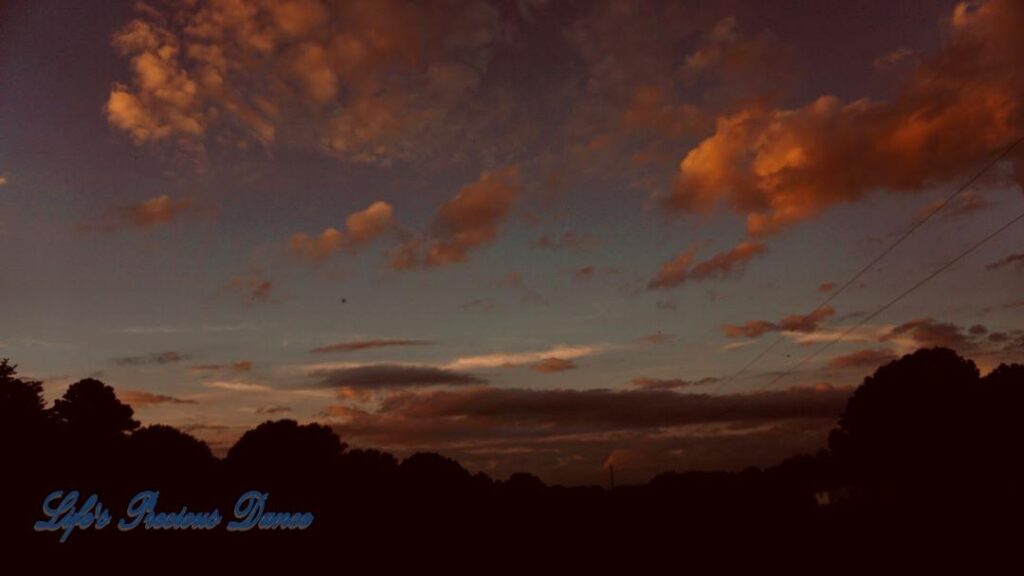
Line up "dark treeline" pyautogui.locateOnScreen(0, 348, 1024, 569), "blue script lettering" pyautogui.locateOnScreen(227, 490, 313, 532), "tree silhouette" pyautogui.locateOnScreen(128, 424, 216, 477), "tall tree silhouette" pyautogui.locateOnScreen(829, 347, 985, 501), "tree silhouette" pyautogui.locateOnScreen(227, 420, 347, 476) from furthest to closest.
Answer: "tree silhouette" pyautogui.locateOnScreen(227, 420, 347, 476) < "tree silhouette" pyautogui.locateOnScreen(128, 424, 216, 477) < "tall tree silhouette" pyautogui.locateOnScreen(829, 347, 985, 501) < "blue script lettering" pyautogui.locateOnScreen(227, 490, 313, 532) < "dark treeline" pyautogui.locateOnScreen(0, 348, 1024, 569)

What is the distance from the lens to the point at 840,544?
34.7 metres

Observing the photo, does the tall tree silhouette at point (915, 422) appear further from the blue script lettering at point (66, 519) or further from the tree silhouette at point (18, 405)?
the tree silhouette at point (18, 405)

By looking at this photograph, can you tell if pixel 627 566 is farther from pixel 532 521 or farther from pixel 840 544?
pixel 532 521

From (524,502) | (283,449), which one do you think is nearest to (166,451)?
(283,449)

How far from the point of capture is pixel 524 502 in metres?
66.8

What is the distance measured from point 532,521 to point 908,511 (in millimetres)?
26237

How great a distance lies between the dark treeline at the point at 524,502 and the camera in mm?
38969

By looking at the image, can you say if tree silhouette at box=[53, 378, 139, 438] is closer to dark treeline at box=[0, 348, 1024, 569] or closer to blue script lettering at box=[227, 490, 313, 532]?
dark treeline at box=[0, 348, 1024, 569]

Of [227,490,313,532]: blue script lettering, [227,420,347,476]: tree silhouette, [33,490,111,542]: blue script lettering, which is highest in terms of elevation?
[227,420,347,476]: tree silhouette

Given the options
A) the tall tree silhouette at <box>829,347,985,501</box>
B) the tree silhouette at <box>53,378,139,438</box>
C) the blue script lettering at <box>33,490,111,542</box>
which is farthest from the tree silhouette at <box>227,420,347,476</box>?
the tall tree silhouette at <box>829,347,985,501</box>

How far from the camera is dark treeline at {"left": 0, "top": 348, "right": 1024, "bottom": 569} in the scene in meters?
39.0

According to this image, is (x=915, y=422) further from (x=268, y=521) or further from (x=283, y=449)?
(x=283, y=449)

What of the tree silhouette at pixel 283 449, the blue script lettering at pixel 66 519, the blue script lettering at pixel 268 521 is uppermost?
the tree silhouette at pixel 283 449

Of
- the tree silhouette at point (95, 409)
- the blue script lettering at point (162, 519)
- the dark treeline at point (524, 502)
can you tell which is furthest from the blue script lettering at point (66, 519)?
the tree silhouette at point (95, 409)
